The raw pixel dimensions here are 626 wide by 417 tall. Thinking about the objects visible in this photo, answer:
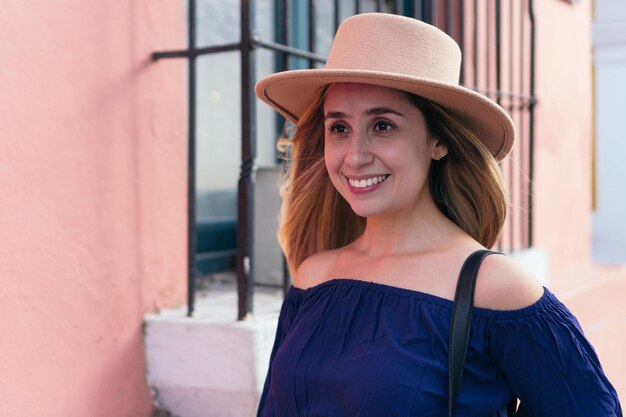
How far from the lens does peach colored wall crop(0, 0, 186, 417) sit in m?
2.00

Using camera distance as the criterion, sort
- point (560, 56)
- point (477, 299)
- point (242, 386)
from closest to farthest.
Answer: point (477, 299), point (242, 386), point (560, 56)

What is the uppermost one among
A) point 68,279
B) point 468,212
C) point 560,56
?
point 560,56

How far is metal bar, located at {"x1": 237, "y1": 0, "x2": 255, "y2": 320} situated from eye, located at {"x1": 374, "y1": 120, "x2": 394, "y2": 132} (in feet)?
2.72

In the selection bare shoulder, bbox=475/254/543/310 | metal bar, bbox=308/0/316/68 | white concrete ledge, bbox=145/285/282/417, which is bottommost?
white concrete ledge, bbox=145/285/282/417

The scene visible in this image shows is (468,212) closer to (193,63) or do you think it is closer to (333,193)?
(333,193)

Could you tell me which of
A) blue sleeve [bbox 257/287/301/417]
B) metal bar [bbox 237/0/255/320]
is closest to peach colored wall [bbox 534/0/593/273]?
metal bar [bbox 237/0/255/320]

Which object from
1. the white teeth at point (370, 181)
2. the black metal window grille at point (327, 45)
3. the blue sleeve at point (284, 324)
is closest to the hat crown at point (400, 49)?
the white teeth at point (370, 181)

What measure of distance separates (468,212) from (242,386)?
1.04m

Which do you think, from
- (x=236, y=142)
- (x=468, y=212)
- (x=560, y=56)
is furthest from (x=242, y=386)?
(x=560, y=56)

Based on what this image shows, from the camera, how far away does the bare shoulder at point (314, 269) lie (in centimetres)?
196

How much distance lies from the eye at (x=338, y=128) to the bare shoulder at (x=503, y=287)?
489 millimetres

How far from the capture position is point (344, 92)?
1.75 metres

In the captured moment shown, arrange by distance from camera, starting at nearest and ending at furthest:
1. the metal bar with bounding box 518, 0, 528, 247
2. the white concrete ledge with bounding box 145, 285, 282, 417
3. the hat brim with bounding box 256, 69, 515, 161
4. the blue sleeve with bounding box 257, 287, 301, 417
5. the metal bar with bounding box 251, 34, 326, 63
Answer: the hat brim with bounding box 256, 69, 515, 161
the blue sleeve with bounding box 257, 287, 301, 417
the white concrete ledge with bounding box 145, 285, 282, 417
the metal bar with bounding box 251, 34, 326, 63
the metal bar with bounding box 518, 0, 528, 247

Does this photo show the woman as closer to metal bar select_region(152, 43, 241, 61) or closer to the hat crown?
the hat crown
